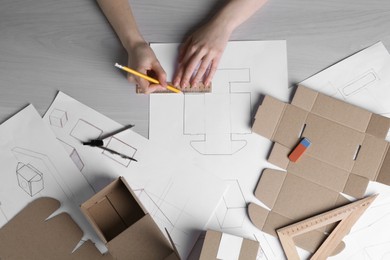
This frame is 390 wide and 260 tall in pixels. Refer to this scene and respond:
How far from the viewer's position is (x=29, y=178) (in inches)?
34.5

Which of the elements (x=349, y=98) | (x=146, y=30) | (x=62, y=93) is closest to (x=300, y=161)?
(x=349, y=98)

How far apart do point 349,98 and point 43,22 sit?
2.51 ft

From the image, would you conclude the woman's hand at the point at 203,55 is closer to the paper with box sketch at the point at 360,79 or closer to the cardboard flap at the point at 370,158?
the paper with box sketch at the point at 360,79

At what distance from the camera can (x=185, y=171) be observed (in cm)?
86

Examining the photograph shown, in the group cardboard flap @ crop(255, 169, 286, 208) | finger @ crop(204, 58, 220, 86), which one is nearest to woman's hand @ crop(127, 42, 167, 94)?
finger @ crop(204, 58, 220, 86)

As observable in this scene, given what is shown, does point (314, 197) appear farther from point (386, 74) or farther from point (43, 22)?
point (43, 22)

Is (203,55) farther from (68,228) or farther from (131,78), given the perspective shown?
(68,228)

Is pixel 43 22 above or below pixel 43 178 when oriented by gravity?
above

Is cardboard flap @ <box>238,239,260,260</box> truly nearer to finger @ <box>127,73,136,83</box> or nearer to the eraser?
the eraser

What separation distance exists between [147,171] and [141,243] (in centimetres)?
17

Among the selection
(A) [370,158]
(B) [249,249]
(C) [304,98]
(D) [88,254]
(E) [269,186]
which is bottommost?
(D) [88,254]

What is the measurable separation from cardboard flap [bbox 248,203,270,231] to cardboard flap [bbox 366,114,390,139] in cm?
30

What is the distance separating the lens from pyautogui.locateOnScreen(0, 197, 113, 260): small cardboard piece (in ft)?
2.74

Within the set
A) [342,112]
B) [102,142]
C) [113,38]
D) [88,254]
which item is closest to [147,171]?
[102,142]
